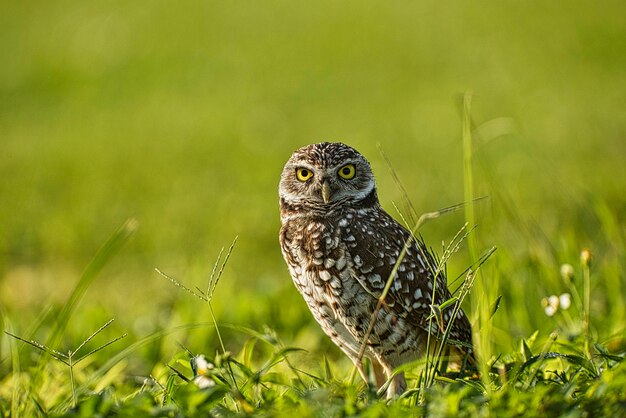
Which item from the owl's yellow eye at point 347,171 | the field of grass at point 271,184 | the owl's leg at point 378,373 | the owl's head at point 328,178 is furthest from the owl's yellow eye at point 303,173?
the owl's leg at point 378,373

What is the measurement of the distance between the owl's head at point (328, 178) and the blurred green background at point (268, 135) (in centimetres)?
62

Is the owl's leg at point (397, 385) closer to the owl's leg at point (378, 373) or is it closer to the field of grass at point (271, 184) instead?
the field of grass at point (271, 184)

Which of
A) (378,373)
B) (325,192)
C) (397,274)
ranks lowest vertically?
(378,373)

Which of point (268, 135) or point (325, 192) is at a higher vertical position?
point (325, 192)

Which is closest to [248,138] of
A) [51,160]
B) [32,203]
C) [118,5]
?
[51,160]

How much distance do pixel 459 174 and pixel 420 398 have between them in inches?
228

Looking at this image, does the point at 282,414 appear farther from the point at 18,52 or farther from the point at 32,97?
the point at 18,52

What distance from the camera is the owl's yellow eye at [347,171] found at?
350 centimetres

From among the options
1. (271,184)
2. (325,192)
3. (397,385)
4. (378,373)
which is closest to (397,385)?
(397,385)

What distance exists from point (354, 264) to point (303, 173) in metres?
0.50

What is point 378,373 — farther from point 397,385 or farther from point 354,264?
point 354,264

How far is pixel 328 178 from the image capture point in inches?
136

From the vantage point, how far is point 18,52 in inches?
512

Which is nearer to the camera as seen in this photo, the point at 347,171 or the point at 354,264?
the point at 354,264
